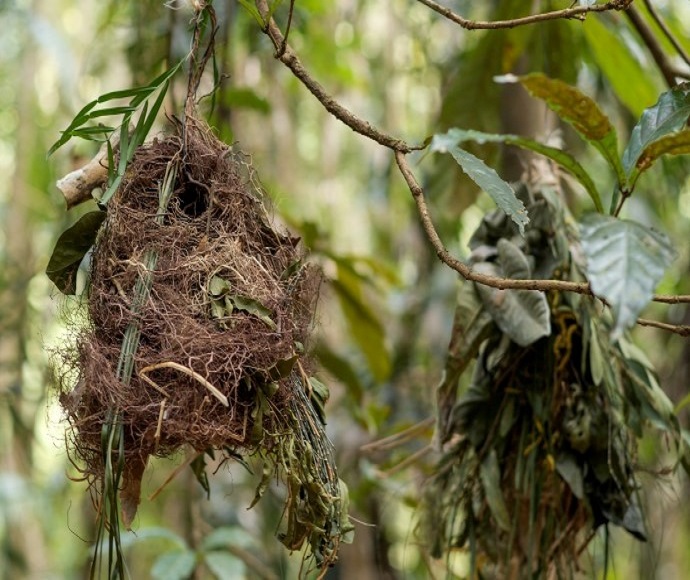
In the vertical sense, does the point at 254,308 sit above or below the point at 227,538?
above

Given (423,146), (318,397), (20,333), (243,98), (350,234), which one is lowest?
(318,397)

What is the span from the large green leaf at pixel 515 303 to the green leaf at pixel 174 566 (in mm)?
781

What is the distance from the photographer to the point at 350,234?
592 cm

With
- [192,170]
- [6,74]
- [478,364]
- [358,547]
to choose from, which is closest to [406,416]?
[358,547]

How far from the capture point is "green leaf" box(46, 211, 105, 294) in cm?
104

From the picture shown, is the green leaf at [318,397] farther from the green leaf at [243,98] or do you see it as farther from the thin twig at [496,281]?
the green leaf at [243,98]

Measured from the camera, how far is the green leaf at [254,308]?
3.21 feet

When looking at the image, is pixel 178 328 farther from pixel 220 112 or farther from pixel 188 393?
pixel 220 112

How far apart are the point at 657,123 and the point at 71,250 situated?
0.65 m

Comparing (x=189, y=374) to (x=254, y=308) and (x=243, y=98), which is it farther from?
(x=243, y=98)

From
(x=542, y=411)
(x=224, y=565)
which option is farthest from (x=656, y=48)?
(x=224, y=565)

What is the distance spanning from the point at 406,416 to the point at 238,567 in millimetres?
1165

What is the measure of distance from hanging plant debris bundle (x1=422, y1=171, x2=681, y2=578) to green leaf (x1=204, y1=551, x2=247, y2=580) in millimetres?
489

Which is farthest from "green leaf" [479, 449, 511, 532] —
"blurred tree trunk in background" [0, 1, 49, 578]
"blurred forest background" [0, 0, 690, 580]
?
"blurred tree trunk in background" [0, 1, 49, 578]
